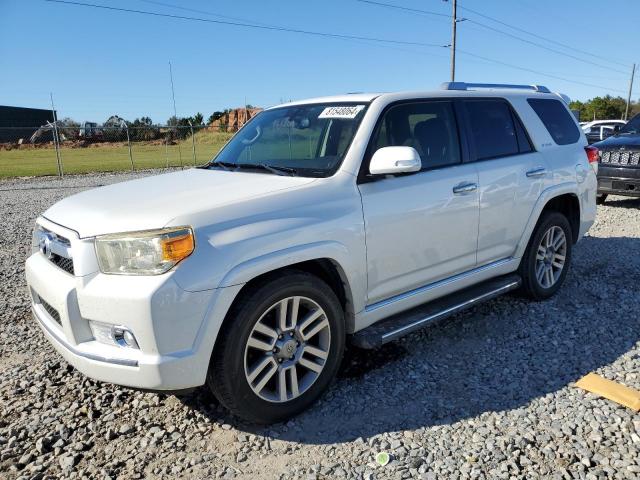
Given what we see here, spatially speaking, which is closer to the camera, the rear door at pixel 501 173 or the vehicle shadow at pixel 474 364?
the vehicle shadow at pixel 474 364

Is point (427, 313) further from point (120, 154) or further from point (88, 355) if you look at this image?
point (120, 154)

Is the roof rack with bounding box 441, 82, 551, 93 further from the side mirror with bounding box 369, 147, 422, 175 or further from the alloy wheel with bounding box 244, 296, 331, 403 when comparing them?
the alloy wheel with bounding box 244, 296, 331, 403

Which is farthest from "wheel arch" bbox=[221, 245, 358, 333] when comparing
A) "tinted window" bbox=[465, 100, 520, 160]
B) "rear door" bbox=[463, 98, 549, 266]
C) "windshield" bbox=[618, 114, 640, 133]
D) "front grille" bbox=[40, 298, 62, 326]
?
"windshield" bbox=[618, 114, 640, 133]

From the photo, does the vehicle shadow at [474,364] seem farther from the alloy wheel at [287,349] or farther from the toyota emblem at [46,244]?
the toyota emblem at [46,244]

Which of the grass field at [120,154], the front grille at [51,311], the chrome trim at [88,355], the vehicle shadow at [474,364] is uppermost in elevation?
the front grille at [51,311]

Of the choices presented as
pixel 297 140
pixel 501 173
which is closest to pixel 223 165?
pixel 297 140

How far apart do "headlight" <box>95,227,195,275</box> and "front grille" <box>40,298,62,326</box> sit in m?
0.48

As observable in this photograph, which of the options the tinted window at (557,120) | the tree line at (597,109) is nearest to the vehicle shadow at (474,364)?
the tinted window at (557,120)

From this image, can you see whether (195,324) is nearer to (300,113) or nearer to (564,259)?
(300,113)

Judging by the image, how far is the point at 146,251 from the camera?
248 centimetres

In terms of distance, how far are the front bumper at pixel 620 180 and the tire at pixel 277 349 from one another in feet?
25.8

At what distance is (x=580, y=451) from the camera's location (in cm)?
262

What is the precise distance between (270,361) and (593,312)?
3112 millimetres

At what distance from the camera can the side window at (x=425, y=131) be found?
3.49 meters
